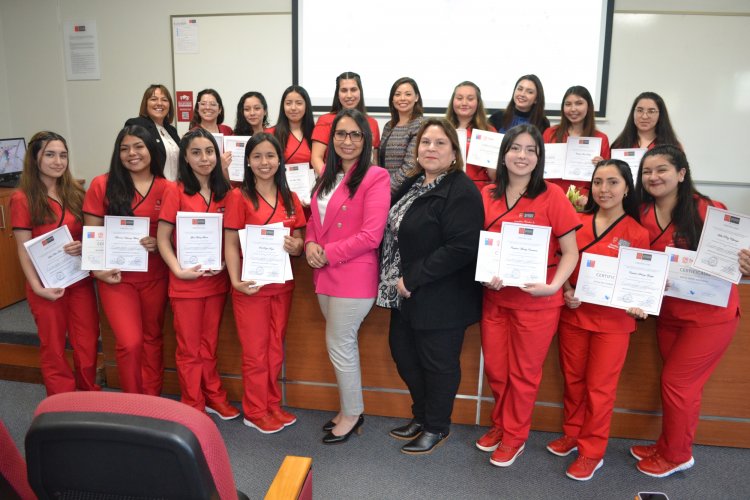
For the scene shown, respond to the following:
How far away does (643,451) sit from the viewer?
2635mm

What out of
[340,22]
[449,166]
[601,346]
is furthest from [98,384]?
[340,22]

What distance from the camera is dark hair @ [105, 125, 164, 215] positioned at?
8.36 feet

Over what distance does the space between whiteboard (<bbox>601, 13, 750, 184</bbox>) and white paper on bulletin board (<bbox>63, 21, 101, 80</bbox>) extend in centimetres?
508


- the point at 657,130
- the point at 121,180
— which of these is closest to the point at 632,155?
the point at 657,130

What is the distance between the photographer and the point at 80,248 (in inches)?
105

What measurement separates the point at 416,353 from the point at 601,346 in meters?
0.85

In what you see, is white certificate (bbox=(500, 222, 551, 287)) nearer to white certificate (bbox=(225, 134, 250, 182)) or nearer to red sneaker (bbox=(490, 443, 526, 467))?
red sneaker (bbox=(490, 443, 526, 467))

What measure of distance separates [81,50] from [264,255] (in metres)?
4.42

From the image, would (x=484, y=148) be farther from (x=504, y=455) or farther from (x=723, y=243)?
(x=504, y=455)

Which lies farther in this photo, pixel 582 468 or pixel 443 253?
Answer: pixel 582 468

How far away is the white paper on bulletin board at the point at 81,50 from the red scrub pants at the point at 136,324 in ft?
12.5

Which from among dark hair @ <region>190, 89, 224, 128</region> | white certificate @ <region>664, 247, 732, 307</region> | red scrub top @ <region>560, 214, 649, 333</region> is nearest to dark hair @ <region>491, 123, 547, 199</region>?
red scrub top @ <region>560, 214, 649, 333</region>

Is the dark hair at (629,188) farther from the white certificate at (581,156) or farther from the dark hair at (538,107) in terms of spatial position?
the dark hair at (538,107)

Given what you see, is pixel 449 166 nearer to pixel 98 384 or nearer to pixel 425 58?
pixel 98 384
